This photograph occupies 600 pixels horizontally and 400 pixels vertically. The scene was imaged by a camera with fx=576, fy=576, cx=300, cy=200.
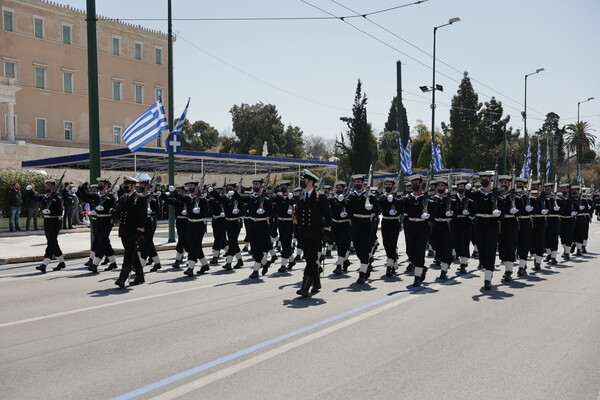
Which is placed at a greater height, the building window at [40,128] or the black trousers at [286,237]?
the building window at [40,128]

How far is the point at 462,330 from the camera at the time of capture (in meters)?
7.02

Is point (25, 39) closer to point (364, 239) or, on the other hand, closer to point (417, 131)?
point (364, 239)

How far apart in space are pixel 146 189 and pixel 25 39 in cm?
4761

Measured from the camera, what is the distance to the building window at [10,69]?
166 feet

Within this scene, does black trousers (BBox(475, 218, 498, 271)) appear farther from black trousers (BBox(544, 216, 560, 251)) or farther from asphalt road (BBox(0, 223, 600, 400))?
black trousers (BBox(544, 216, 560, 251))

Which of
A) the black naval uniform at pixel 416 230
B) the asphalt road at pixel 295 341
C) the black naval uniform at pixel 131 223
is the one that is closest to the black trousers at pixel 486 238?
the asphalt road at pixel 295 341

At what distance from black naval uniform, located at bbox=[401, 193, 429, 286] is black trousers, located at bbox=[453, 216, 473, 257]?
2178mm

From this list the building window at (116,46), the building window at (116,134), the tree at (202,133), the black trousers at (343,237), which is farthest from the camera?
the tree at (202,133)

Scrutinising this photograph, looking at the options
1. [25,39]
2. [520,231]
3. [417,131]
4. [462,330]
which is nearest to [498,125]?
[417,131]

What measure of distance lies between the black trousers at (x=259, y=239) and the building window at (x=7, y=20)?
4822cm

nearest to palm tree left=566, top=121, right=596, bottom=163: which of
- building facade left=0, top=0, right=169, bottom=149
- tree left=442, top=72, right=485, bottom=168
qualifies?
tree left=442, top=72, right=485, bottom=168

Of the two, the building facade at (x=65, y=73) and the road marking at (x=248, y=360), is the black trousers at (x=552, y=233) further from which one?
the building facade at (x=65, y=73)

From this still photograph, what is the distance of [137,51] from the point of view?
60.5 m

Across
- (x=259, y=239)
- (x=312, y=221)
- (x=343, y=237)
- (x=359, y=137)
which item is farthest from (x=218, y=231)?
(x=359, y=137)
